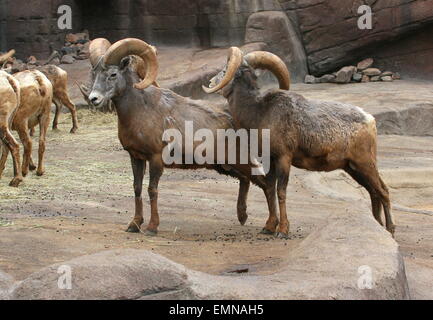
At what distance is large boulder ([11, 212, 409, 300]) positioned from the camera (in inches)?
200

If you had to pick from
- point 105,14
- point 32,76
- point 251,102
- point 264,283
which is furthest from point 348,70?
point 264,283

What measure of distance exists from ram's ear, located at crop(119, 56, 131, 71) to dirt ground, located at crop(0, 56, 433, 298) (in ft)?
5.73

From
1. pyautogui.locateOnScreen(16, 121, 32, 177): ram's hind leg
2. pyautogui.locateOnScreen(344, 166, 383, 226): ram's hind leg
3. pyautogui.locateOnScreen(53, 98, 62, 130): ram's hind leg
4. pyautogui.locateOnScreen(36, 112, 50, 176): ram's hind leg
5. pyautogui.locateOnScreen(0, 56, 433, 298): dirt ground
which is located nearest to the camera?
pyautogui.locateOnScreen(0, 56, 433, 298): dirt ground

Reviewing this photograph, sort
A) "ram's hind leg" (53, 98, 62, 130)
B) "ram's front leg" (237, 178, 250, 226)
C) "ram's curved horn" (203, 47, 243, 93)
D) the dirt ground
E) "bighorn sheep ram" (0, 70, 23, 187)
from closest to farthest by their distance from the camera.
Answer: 1. the dirt ground
2. "ram's curved horn" (203, 47, 243, 93)
3. "ram's front leg" (237, 178, 250, 226)
4. "bighorn sheep ram" (0, 70, 23, 187)
5. "ram's hind leg" (53, 98, 62, 130)

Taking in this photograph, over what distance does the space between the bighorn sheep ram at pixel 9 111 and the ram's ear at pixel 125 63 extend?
2.72 m

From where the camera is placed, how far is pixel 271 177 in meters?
9.56

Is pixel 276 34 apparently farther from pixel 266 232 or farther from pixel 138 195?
pixel 138 195

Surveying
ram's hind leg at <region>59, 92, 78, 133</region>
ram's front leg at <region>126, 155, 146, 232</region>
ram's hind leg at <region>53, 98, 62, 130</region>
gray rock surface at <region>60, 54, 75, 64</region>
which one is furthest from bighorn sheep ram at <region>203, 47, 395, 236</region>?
gray rock surface at <region>60, 54, 75, 64</region>

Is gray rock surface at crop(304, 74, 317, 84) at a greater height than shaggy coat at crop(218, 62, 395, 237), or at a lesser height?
lesser

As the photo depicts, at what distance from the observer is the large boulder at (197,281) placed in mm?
5082

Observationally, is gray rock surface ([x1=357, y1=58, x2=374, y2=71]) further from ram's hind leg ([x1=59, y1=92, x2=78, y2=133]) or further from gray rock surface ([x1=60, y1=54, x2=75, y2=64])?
ram's hind leg ([x1=59, y1=92, x2=78, y2=133])

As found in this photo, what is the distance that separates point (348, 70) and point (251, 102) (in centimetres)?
1218

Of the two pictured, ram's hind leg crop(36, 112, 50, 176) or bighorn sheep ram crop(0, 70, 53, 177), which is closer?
bighorn sheep ram crop(0, 70, 53, 177)
